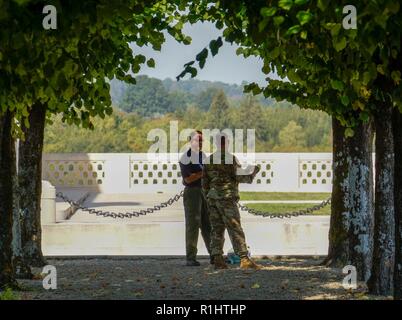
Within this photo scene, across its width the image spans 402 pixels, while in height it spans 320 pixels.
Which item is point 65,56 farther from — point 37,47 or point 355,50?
point 355,50

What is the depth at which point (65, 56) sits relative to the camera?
33.1ft

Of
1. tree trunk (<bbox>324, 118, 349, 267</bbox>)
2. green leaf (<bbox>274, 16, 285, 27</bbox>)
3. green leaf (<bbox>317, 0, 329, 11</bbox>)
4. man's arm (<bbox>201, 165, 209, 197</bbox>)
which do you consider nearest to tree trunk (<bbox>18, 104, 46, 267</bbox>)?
man's arm (<bbox>201, 165, 209, 197</bbox>)

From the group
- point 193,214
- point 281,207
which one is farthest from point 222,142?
point 281,207

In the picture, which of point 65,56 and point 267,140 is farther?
point 267,140

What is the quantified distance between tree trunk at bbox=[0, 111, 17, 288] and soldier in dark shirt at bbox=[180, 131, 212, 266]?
132 inches

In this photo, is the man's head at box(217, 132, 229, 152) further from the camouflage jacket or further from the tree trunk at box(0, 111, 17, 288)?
the tree trunk at box(0, 111, 17, 288)

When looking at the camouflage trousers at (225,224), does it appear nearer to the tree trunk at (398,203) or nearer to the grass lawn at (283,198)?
the tree trunk at (398,203)

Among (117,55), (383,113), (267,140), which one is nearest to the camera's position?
(383,113)

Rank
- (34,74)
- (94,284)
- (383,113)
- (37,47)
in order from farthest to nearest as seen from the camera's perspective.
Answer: (94,284)
(383,113)
(34,74)
(37,47)

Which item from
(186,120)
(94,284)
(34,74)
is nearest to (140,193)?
(94,284)

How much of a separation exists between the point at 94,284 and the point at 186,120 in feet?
298

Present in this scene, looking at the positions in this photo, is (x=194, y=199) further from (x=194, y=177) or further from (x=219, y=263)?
(x=219, y=263)

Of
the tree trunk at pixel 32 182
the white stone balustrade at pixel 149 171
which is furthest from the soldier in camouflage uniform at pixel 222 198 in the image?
the white stone balustrade at pixel 149 171
